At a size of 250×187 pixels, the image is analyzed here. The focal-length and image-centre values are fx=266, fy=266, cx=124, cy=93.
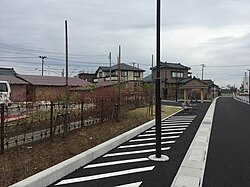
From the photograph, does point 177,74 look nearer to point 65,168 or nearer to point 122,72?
point 122,72

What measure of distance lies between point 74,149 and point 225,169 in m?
3.42

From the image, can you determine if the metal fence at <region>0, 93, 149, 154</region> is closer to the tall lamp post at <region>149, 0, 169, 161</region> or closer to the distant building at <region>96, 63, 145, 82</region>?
the tall lamp post at <region>149, 0, 169, 161</region>

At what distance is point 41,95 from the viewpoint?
7.82 m

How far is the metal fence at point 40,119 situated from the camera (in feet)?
19.4

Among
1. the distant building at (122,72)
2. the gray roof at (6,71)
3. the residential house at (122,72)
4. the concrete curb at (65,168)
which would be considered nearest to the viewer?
the concrete curb at (65,168)

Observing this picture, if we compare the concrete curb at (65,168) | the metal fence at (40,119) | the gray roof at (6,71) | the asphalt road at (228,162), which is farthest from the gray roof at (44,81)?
the concrete curb at (65,168)

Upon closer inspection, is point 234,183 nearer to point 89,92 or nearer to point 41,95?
point 41,95

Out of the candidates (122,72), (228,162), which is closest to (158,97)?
(228,162)

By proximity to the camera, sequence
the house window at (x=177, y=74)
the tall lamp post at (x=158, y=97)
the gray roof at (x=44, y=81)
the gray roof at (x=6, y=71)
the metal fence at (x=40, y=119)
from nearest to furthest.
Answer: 1. the metal fence at (x=40, y=119)
2. the tall lamp post at (x=158, y=97)
3. the gray roof at (x=44, y=81)
4. the gray roof at (x=6, y=71)
5. the house window at (x=177, y=74)

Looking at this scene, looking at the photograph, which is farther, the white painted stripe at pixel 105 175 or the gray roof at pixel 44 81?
the gray roof at pixel 44 81

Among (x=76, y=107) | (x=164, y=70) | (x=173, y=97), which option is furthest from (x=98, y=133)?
(x=164, y=70)

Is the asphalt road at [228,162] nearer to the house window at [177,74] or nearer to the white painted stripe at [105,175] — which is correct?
the white painted stripe at [105,175]

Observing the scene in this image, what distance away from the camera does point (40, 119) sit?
275 inches

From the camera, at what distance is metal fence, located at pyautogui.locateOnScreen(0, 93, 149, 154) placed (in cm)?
593
